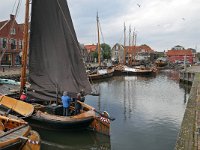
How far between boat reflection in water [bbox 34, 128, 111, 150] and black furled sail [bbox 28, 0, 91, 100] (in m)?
2.79

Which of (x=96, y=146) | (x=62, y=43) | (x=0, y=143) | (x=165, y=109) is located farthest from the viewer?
(x=165, y=109)

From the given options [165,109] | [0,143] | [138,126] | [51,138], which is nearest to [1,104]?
[51,138]

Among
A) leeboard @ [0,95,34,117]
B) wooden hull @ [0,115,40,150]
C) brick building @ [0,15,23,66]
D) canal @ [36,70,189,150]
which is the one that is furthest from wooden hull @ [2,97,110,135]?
brick building @ [0,15,23,66]

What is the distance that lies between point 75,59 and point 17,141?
8951mm

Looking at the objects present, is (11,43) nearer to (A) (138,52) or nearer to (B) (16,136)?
(B) (16,136)

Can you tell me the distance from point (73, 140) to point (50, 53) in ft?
19.7

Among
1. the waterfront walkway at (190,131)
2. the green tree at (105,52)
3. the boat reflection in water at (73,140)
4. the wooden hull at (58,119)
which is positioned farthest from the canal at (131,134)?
the green tree at (105,52)

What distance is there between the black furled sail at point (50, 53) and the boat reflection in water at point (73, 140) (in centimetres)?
279

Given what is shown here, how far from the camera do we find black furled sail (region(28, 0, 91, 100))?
18.7 meters

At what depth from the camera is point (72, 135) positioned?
16891 mm

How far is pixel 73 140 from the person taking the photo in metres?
16.4

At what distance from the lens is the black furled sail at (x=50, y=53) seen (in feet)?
61.5

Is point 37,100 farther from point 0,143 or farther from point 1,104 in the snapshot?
point 0,143

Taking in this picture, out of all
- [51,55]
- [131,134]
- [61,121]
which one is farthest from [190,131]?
[51,55]
